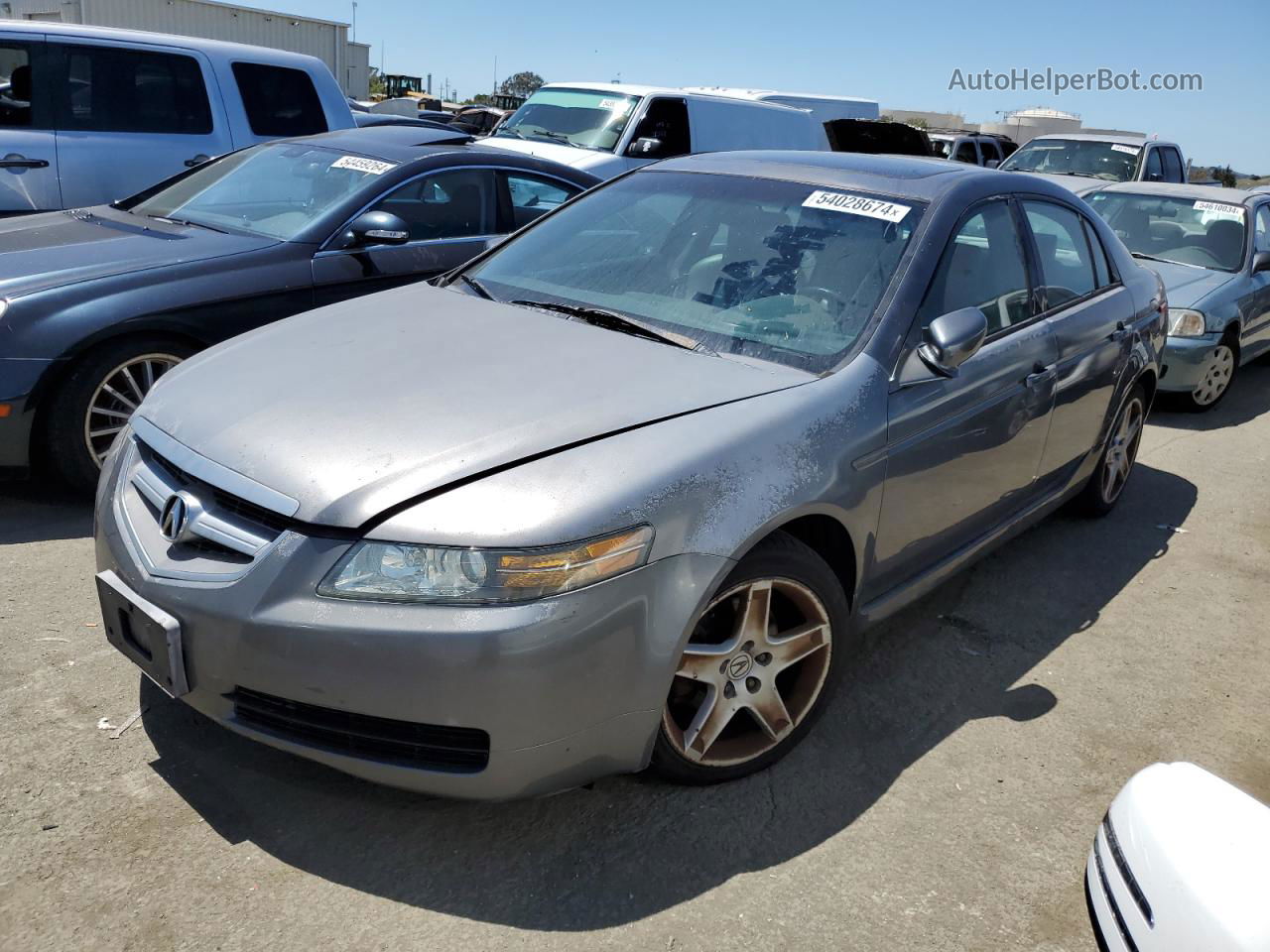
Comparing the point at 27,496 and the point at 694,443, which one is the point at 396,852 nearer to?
the point at 694,443

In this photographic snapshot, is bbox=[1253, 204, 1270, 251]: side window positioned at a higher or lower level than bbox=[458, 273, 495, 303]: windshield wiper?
lower

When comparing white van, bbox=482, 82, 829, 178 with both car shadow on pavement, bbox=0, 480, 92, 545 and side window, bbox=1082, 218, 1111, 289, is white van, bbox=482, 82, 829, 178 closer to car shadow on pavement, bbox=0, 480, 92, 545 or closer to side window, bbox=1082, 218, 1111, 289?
side window, bbox=1082, 218, 1111, 289

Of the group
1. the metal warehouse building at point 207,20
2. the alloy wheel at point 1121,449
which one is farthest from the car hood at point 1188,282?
the metal warehouse building at point 207,20

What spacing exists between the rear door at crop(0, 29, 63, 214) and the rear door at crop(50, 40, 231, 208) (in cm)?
7

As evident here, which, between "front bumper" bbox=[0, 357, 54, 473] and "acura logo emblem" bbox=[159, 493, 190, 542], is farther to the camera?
"front bumper" bbox=[0, 357, 54, 473]

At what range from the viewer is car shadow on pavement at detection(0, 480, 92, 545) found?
13.6 feet

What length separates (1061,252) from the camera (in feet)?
13.9

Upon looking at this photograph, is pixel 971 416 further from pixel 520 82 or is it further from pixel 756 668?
pixel 520 82

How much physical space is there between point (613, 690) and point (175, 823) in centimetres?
112

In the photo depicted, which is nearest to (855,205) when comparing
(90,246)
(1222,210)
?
(90,246)

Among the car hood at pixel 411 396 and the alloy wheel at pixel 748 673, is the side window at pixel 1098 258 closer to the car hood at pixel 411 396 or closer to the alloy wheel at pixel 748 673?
the car hood at pixel 411 396

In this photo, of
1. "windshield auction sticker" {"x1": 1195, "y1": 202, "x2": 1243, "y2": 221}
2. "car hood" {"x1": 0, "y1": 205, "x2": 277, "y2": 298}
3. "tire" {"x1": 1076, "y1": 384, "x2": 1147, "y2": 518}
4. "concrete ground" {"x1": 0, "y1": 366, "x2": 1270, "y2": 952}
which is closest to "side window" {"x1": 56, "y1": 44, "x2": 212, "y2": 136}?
"car hood" {"x1": 0, "y1": 205, "x2": 277, "y2": 298}

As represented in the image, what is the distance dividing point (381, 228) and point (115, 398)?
4.40 feet

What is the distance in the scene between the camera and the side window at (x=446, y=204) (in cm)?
535
